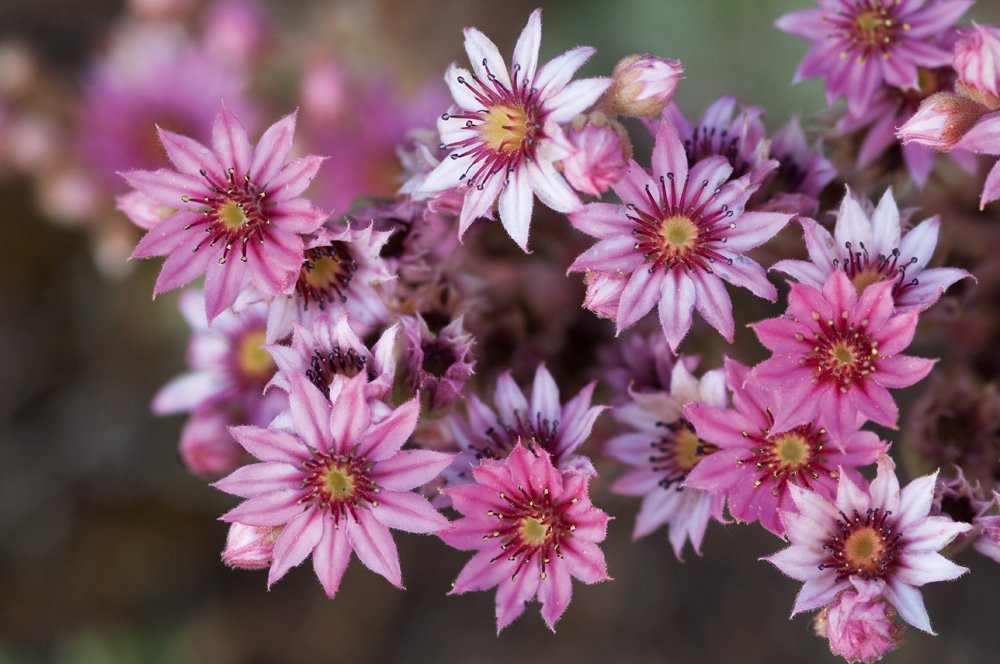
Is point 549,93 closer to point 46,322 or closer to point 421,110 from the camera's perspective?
point 421,110

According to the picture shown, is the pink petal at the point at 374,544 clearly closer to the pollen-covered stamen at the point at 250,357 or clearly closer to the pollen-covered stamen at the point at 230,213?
the pollen-covered stamen at the point at 230,213

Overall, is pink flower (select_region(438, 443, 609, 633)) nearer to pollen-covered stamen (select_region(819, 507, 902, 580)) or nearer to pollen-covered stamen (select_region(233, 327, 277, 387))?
pollen-covered stamen (select_region(819, 507, 902, 580))

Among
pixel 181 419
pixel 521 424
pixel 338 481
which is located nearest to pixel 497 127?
pixel 521 424

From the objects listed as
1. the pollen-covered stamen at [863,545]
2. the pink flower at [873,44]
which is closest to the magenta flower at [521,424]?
the pollen-covered stamen at [863,545]

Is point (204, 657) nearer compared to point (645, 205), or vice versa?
point (645, 205)

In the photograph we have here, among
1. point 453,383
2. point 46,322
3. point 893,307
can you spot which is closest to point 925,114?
point 893,307

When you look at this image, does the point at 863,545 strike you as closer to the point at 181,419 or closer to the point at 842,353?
the point at 842,353

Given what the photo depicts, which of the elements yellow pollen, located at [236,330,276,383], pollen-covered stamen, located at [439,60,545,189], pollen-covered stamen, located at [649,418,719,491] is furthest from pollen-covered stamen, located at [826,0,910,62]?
yellow pollen, located at [236,330,276,383]
